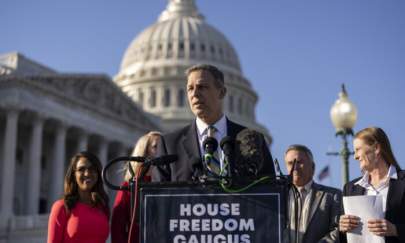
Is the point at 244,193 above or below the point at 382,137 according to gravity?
below

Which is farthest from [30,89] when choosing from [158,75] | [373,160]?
[158,75]

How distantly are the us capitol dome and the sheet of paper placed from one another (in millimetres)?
81979

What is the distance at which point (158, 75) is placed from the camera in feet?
315

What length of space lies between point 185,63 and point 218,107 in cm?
9320

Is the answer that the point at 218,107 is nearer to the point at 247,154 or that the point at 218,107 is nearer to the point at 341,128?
the point at 247,154

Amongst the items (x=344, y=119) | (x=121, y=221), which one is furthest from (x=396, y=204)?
(x=344, y=119)

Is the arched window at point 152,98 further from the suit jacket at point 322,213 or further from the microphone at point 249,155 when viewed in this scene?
the microphone at point 249,155

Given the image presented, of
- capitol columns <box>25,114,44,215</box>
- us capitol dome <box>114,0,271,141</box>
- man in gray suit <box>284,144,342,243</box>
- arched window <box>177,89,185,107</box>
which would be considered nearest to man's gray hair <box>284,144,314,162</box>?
man in gray suit <box>284,144,342,243</box>

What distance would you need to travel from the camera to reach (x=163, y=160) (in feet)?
15.7

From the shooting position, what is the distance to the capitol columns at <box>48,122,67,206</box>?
5013 cm

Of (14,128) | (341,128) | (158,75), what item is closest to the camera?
(341,128)

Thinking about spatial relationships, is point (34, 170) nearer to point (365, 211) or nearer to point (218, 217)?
point (365, 211)

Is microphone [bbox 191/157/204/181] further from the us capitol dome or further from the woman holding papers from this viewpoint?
the us capitol dome

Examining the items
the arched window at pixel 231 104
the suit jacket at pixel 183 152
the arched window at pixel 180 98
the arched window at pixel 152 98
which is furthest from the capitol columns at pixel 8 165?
the arched window at pixel 231 104
